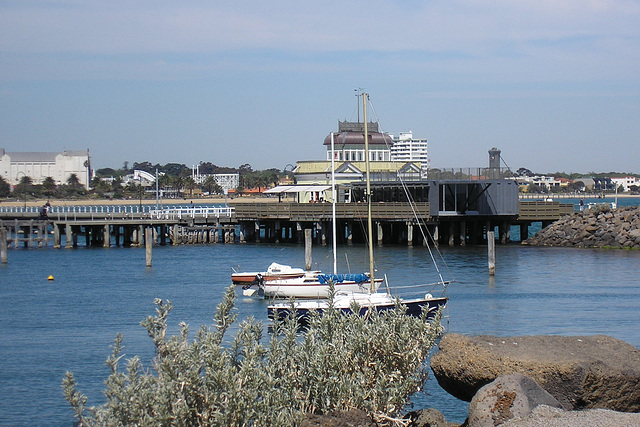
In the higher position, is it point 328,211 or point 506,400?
point 328,211

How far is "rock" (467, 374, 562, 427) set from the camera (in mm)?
11570

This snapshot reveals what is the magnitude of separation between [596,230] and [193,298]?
110ft

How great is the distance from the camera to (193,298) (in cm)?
3600

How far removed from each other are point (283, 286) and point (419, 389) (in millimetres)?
21968

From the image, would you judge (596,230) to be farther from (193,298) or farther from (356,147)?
(193,298)

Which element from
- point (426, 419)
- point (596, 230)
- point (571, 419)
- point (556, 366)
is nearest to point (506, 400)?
point (571, 419)

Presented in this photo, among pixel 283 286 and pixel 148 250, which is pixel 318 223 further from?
pixel 283 286

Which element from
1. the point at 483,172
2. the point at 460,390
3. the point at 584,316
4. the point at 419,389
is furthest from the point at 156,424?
the point at 483,172

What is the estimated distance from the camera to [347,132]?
77.6 m

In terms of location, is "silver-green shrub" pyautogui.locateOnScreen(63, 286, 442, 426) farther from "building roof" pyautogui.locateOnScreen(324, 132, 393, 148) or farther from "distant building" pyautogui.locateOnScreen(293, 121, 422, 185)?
"building roof" pyautogui.locateOnScreen(324, 132, 393, 148)

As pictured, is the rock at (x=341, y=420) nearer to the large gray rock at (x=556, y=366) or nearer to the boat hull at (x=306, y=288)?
the large gray rock at (x=556, y=366)

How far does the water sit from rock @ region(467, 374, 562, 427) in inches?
230

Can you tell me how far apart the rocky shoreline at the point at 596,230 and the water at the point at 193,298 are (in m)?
2.30

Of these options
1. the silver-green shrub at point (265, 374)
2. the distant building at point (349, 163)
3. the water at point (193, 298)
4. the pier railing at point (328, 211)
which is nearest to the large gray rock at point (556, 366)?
the silver-green shrub at point (265, 374)
